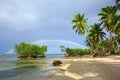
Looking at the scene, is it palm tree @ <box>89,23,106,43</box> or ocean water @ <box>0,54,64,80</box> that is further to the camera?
palm tree @ <box>89,23,106,43</box>

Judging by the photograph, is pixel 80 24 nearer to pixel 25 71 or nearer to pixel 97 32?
Result: pixel 97 32

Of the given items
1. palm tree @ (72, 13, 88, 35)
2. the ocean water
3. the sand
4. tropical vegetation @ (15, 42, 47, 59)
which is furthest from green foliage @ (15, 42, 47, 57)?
the sand

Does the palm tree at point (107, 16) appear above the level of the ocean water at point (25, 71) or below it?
above

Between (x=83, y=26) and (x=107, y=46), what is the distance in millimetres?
35697

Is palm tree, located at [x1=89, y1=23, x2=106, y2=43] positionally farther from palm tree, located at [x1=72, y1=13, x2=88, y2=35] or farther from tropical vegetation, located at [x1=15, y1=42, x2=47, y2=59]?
tropical vegetation, located at [x1=15, y1=42, x2=47, y2=59]

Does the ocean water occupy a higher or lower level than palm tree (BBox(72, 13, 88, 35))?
lower

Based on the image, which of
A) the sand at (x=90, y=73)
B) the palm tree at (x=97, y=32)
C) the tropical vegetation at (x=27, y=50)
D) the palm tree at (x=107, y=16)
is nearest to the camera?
the sand at (x=90, y=73)

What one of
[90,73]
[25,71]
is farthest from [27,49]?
[90,73]

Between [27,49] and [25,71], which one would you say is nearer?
[25,71]

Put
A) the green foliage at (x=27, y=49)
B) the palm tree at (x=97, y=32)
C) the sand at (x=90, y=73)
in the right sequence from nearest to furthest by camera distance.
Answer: the sand at (x=90, y=73) < the palm tree at (x=97, y=32) < the green foliage at (x=27, y=49)

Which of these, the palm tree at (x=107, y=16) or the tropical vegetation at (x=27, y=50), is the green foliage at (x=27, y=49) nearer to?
the tropical vegetation at (x=27, y=50)

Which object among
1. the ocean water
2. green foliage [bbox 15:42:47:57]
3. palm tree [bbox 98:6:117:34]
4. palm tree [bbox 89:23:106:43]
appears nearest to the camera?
the ocean water

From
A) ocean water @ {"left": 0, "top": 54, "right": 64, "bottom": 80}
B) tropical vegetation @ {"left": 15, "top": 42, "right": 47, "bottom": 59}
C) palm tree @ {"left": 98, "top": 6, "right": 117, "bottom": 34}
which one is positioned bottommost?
ocean water @ {"left": 0, "top": 54, "right": 64, "bottom": 80}

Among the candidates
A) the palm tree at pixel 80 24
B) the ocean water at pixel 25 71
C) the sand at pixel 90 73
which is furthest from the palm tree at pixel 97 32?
the sand at pixel 90 73
